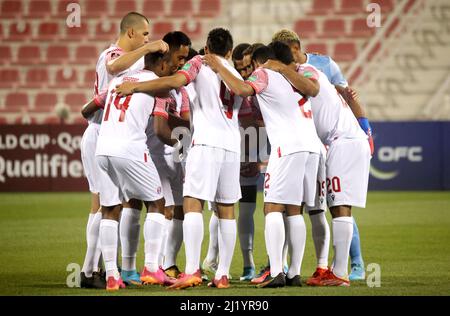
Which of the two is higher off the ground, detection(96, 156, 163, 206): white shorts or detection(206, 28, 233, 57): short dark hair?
detection(206, 28, 233, 57): short dark hair

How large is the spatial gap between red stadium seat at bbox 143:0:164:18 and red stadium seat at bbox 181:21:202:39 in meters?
0.66

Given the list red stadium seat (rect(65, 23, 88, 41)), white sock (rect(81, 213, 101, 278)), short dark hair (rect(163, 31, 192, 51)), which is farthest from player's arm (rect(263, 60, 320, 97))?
red stadium seat (rect(65, 23, 88, 41))

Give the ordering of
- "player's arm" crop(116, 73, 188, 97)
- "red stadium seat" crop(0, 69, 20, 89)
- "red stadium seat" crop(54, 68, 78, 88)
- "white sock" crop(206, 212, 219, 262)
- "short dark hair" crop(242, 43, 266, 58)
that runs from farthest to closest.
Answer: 1. "red stadium seat" crop(54, 68, 78, 88)
2. "red stadium seat" crop(0, 69, 20, 89)
3. "white sock" crop(206, 212, 219, 262)
4. "short dark hair" crop(242, 43, 266, 58)
5. "player's arm" crop(116, 73, 188, 97)

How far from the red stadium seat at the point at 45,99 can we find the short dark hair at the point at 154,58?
50.9 feet

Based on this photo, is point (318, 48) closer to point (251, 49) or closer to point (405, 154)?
point (405, 154)

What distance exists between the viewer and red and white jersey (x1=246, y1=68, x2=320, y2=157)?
25.8 feet

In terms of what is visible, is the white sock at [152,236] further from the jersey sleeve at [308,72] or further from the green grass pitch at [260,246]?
the jersey sleeve at [308,72]

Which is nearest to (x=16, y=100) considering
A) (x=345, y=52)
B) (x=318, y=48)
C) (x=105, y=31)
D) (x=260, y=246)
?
(x=105, y=31)

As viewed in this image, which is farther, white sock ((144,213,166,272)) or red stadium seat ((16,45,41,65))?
red stadium seat ((16,45,41,65))

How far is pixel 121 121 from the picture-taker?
7754 millimetres

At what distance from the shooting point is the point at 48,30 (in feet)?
79.4

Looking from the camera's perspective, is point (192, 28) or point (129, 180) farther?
point (192, 28)

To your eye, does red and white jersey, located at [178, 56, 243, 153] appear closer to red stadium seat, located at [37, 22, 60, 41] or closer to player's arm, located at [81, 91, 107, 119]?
player's arm, located at [81, 91, 107, 119]

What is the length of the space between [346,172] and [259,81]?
1.14m
